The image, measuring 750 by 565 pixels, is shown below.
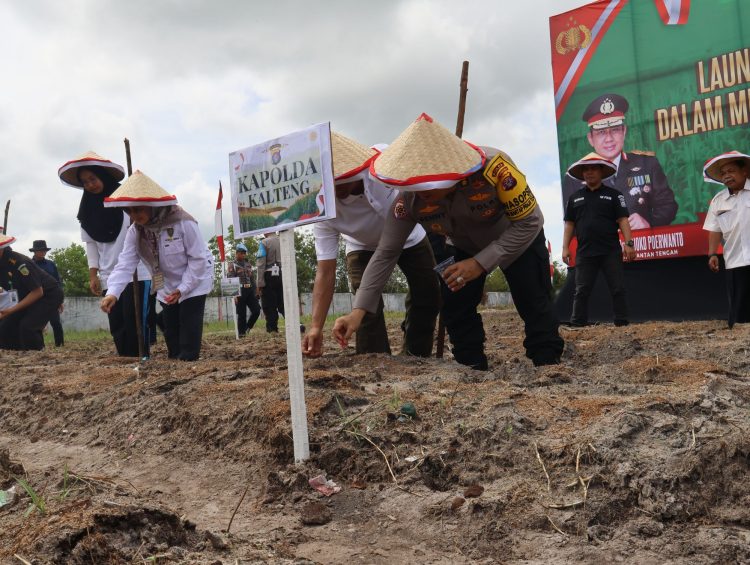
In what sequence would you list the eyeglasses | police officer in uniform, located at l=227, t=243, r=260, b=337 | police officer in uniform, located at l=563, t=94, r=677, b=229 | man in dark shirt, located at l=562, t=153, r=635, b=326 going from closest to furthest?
1. man in dark shirt, located at l=562, t=153, r=635, b=326
2. police officer in uniform, located at l=563, t=94, r=677, b=229
3. the eyeglasses
4. police officer in uniform, located at l=227, t=243, r=260, b=337

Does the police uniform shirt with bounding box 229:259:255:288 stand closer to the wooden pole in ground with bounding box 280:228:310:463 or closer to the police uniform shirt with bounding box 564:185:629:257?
the police uniform shirt with bounding box 564:185:629:257

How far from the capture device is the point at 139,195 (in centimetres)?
502

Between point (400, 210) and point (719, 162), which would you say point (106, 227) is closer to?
point (400, 210)

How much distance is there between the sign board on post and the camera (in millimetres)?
2555

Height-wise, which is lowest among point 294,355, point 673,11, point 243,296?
point 294,355

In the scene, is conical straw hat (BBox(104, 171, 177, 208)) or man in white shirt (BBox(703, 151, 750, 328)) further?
man in white shirt (BBox(703, 151, 750, 328))

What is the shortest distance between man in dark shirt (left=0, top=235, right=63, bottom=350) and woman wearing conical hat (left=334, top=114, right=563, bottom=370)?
5.38 meters

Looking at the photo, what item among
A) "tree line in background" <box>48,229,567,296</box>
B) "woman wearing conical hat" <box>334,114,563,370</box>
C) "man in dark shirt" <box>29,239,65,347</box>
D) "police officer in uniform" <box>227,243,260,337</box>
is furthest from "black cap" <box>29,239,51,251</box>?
"tree line in background" <box>48,229,567,296</box>

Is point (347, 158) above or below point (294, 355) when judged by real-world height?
above

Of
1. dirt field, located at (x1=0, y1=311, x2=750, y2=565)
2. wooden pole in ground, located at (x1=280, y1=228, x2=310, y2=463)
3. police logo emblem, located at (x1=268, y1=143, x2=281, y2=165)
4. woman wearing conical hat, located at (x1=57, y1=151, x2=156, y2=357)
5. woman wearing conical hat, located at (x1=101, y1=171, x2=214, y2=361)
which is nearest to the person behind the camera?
dirt field, located at (x1=0, y1=311, x2=750, y2=565)

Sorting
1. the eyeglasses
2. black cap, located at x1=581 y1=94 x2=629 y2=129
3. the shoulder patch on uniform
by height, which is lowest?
the shoulder patch on uniform

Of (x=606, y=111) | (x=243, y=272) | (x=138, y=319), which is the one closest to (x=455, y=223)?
(x=138, y=319)

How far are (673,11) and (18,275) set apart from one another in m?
7.49

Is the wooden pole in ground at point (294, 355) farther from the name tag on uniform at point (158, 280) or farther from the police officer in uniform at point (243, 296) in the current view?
the police officer in uniform at point (243, 296)
